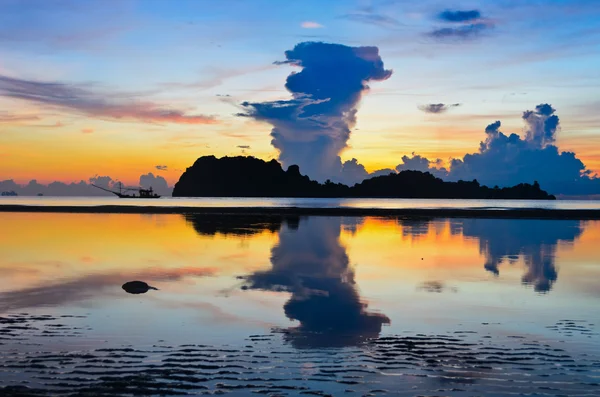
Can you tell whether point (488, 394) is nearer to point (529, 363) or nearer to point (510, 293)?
point (529, 363)

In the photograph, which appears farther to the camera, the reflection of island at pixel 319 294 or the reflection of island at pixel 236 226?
the reflection of island at pixel 236 226

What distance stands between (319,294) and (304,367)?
37.8 ft

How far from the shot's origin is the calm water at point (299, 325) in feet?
40.5

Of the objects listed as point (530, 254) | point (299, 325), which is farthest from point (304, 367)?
point (530, 254)

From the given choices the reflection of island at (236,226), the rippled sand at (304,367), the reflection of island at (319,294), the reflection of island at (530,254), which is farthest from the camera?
the reflection of island at (236,226)

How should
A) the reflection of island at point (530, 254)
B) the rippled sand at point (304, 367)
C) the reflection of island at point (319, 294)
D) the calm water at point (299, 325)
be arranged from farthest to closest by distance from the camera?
the reflection of island at point (530, 254) → the reflection of island at point (319, 294) → the calm water at point (299, 325) → the rippled sand at point (304, 367)

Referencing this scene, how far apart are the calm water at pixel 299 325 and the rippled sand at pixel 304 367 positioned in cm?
5

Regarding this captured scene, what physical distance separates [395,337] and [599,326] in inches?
265

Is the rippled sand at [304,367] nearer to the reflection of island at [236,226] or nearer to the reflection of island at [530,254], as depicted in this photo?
the reflection of island at [530,254]

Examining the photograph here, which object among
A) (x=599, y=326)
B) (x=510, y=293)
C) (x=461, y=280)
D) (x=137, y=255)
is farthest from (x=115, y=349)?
(x=137, y=255)

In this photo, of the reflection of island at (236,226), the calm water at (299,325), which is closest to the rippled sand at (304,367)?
the calm water at (299,325)

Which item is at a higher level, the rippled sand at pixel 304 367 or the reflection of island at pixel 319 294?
the rippled sand at pixel 304 367

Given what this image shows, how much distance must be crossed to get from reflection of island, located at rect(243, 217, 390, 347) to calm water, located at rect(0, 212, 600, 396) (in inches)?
3.6

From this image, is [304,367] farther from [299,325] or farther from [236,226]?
[236,226]
